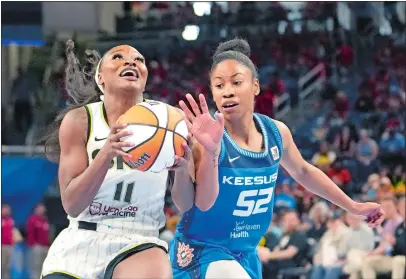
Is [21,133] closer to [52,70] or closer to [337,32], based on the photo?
[52,70]

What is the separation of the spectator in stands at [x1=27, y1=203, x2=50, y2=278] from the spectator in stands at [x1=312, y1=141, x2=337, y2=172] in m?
4.35

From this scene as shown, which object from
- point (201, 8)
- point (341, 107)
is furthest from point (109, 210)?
point (201, 8)

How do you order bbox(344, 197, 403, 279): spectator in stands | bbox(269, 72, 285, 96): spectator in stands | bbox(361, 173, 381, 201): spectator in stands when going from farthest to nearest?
bbox(269, 72, 285, 96): spectator in stands → bbox(361, 173, 381, 201): spectator in stands → bbox(344, 197, 403, 279): spectator in stands

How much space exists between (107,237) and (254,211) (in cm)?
93

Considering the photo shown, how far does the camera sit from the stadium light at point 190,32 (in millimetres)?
19547

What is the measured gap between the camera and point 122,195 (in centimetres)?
454

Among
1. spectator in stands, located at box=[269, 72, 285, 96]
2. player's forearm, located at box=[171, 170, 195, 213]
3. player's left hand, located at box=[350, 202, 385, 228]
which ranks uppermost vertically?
spectator in stands, located at box=[269, 72, 285, 96]

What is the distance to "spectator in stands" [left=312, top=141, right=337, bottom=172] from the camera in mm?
13742

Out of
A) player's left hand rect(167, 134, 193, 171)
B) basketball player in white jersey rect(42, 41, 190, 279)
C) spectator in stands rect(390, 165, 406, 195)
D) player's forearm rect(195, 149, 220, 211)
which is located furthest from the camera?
spectator in stands rect(390, 165, 406, 195)

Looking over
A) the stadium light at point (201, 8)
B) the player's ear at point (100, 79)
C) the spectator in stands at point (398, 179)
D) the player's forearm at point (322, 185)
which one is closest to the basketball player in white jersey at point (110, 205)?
the player's ear at point (100, 79)

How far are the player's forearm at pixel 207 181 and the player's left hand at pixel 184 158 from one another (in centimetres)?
15

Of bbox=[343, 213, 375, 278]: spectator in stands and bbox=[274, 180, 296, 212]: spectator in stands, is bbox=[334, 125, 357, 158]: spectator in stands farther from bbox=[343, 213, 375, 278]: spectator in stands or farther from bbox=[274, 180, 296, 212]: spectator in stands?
bbox=[343, 213, 375, 278]: spectator in stands

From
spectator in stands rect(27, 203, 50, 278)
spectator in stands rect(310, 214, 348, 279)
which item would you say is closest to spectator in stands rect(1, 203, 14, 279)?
spectator in stands rect(27, 203, 50, 278)

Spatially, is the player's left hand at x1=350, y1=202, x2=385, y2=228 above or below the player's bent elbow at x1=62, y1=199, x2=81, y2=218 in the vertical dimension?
below
